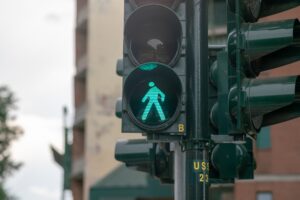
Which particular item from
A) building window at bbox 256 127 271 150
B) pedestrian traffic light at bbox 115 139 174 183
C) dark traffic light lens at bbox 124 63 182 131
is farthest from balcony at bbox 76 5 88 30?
dark traffic light lens at bbox 124 63 182 131

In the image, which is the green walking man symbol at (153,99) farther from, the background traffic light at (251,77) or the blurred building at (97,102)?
the blurred building at (97,102)

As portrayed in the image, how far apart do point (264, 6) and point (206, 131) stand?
93 centimetres

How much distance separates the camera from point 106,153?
47.5 meters

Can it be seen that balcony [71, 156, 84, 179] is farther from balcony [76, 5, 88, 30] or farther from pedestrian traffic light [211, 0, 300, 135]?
pedestrian traffic light [211, 0, 300, 135]

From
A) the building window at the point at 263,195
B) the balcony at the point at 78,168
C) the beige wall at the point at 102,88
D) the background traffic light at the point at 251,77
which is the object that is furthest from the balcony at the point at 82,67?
the background traffic light at the point at 251,77

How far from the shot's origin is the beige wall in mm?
47438

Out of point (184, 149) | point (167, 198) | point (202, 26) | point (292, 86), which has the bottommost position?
point (167, 198)

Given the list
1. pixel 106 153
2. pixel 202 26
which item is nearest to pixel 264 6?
pixel 202 26

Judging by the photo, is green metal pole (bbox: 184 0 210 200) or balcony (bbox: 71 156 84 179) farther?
balcony (bbox: 71 156 84 179)

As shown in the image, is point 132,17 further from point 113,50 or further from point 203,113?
point 113,50

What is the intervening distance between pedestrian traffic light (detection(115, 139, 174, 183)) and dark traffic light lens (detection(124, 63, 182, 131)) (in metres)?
1.10

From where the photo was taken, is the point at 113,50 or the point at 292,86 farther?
the point at 113,50

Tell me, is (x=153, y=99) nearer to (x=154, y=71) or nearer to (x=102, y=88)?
(x=154, y=71)

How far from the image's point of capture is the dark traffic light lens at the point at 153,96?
5.33m
